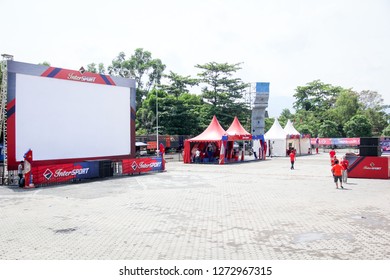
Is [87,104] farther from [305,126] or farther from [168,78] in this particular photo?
[305,126]

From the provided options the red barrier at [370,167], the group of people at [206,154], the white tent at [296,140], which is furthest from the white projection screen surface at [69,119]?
the white tent at [296,140]

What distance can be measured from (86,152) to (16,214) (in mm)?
13241

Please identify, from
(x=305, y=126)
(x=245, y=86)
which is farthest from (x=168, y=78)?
(x=305, y=126)

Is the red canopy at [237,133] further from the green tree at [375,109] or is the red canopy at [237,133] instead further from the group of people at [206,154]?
the green tree at [375,109]

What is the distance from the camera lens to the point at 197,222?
1112 cm

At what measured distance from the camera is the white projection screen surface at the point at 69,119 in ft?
71.5

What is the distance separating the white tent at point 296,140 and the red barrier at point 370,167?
22.2 metres

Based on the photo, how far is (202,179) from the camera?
22.0 m

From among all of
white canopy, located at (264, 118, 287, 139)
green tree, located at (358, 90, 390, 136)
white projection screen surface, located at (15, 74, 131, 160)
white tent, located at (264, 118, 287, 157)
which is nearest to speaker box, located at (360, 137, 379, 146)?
white projection screen surface, located at (15, 74, 131, 160)

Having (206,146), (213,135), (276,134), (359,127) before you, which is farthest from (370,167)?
(359,127)

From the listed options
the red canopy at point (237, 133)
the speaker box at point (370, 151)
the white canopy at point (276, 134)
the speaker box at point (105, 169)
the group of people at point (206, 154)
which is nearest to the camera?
the speaker box at point (370, 151)

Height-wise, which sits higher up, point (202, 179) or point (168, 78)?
point (168, 78)

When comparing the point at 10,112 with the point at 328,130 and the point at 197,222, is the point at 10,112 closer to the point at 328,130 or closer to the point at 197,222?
the point at 197,222

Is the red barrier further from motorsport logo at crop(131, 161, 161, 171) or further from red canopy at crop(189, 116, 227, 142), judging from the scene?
red canopy at crop(189, 116, 227, 142)
